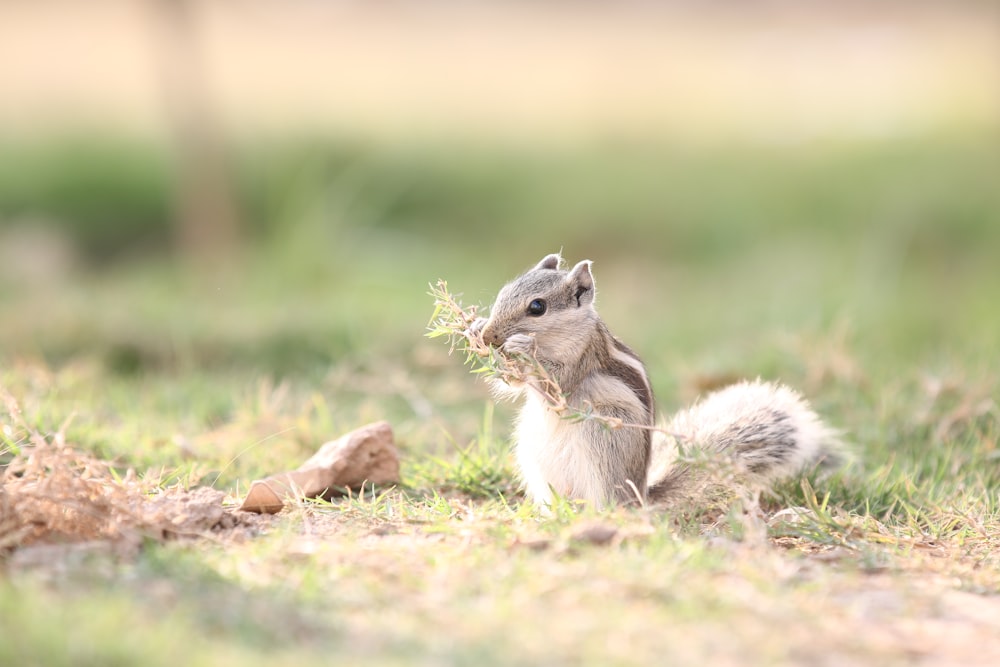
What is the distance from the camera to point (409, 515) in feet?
12.5

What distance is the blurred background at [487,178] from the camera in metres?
7.00

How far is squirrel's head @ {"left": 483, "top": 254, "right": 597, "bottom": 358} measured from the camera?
13.7 ft

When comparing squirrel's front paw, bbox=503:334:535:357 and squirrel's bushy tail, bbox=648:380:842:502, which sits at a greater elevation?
squirrel's front paw, bbox=503:334:535:357

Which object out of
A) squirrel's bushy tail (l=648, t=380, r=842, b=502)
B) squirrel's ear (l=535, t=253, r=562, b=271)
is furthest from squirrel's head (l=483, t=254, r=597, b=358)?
squirrel's bushy tail (l=648, t=380, r=842, b=502)

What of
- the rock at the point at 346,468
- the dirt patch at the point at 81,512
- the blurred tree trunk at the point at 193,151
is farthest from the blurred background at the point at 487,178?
the dirt patch at the point at 81,512

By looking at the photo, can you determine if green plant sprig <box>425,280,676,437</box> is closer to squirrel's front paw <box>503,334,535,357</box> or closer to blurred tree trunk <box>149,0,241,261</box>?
squirrel's front paw <box>503,334,535,357</box>

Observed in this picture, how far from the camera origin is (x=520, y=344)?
4.12 metres

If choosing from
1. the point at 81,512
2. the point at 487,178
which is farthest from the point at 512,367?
the point at 487,178

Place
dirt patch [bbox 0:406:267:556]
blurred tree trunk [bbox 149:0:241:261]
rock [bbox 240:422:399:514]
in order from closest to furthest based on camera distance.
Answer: dirt patch [bbox 0:406:267:556]
rock [bbox 240:422:399:514]
blurred tree trunk [bbox 149:0:241:261]

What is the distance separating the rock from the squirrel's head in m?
0.53

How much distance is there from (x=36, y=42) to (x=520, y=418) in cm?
1163

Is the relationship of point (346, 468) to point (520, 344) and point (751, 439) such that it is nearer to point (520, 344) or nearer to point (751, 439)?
point (520, 344)

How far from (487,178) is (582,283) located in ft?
26.1

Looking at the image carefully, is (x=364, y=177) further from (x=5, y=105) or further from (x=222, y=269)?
(x=5, y=105)
